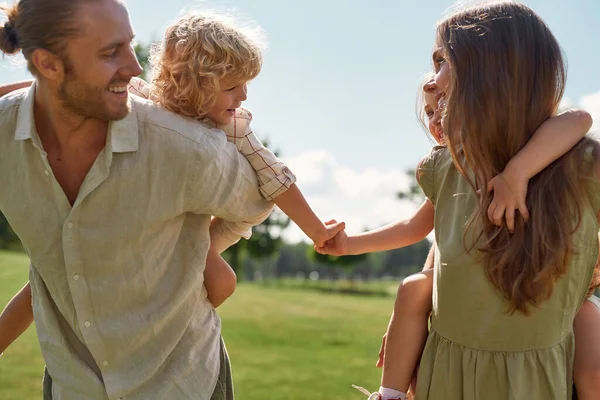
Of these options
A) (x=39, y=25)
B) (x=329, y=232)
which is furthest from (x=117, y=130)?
(x=329, y=232)

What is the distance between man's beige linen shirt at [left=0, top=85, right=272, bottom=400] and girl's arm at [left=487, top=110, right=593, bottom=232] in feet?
2.81

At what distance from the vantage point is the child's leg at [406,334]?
2.55 meters

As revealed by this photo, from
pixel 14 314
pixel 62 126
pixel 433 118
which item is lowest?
pixel 14 314

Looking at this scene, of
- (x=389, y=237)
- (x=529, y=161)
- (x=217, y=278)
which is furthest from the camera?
(x=389, y=237)

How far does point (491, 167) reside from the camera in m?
2.40

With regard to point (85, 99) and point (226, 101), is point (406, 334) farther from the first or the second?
point (85, 99)

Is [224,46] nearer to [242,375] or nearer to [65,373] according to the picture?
[65,373]

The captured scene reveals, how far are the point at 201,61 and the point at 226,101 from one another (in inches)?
6.5

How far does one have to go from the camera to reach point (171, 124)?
Answer: 2.50 meters

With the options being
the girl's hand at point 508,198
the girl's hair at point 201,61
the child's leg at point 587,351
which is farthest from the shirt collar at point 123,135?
the child's leg at point 587,351

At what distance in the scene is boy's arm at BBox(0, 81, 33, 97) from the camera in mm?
2812

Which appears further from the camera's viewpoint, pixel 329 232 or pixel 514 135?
pixel 329 232

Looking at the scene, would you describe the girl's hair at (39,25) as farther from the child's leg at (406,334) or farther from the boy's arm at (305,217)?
the child's leg at (406,334)

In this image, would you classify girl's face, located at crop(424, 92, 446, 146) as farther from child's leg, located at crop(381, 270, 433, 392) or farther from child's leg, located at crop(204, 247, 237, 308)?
child's leg, located at crop(204, 247, 237, 308)
